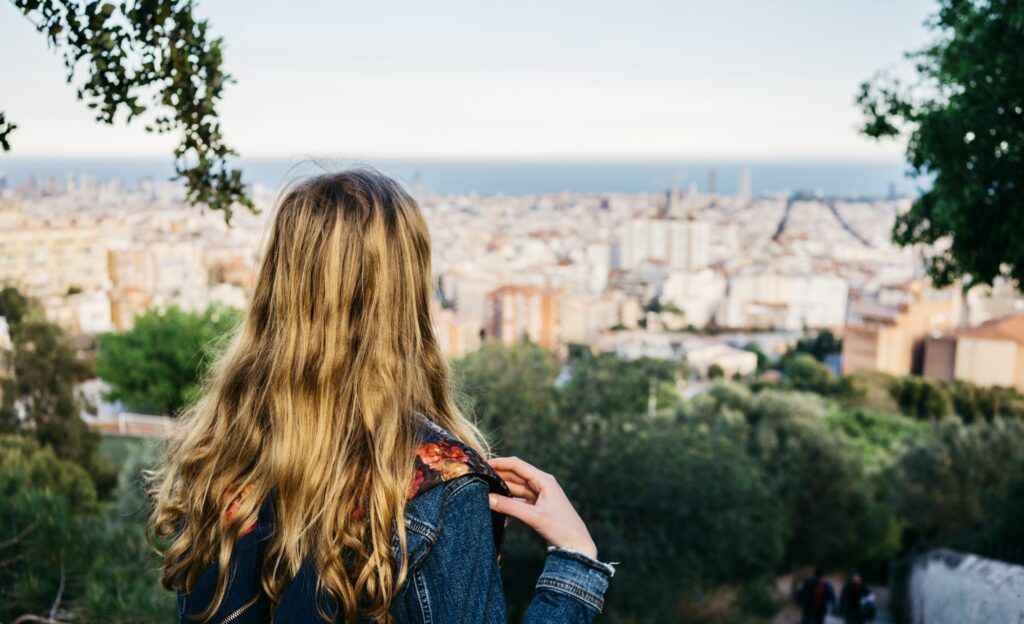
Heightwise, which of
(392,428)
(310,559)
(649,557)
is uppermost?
(392,428)

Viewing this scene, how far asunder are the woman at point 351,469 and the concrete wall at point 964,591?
1.63 metres

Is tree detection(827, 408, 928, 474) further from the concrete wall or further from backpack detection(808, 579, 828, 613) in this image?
backpack detection(808, 579, 828, 613)

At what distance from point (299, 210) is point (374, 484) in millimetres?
372

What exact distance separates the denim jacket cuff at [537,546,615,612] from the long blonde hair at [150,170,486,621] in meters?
0.19

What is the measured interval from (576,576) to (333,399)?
0.40 meters

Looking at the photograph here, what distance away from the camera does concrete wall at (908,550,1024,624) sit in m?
2.39

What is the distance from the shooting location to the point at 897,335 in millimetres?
43812

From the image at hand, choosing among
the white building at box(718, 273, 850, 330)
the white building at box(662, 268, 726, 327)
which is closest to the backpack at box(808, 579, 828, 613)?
the white building at box(718, 273, 850, 330)

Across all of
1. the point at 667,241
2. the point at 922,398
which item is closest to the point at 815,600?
the point at 922,398

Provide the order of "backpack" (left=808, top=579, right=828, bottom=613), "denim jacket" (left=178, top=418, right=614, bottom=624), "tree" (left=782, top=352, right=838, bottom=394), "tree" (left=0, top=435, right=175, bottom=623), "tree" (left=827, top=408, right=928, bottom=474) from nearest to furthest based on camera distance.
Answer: "denim jacket" (left=178, top=418, right=614, bottom=624)
"tree" (left=0, top=435, right=175, bottom=623)
"backpack" (left=808, top=579, right=828, bottom=613)
"tree" (left=827, top=408, right=928, bottom=474)
"tree" (left=782, top=352, right=838, bottom=394)

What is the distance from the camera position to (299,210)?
1.12m

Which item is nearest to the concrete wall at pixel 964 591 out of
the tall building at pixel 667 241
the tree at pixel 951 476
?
the tree at pixel 951 476

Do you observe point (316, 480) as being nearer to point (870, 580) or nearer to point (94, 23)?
point (94, 23)

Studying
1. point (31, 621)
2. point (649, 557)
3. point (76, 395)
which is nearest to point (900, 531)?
point (649, 557)
